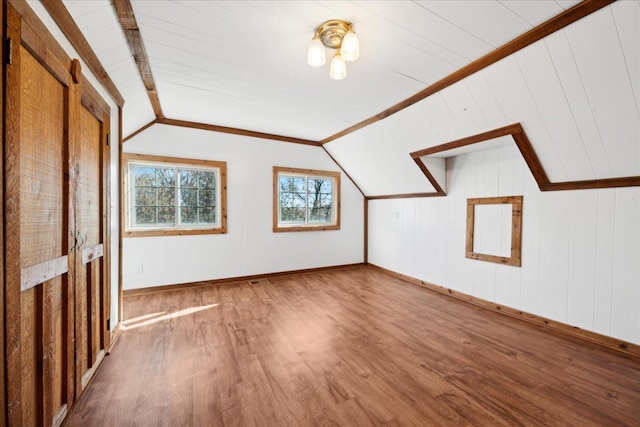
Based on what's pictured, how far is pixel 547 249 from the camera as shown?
109 inches

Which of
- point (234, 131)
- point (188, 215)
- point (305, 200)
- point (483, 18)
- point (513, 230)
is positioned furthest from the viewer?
point (305, 200)

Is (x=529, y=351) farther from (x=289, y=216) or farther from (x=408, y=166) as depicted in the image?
(x=289, y=216)

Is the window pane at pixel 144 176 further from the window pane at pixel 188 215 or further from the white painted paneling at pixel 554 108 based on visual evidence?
the white painted paneling at pixel 554 108

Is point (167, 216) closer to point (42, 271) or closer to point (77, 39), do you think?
point (77, 39)

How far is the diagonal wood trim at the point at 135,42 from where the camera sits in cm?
164

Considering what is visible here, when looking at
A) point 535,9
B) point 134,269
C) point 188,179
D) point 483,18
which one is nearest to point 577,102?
point 535,9

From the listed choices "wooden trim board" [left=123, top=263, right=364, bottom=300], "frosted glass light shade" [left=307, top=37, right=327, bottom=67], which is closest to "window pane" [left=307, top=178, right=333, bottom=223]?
"wooden trim board" [left=123, top=263, right=364, bottom=300]

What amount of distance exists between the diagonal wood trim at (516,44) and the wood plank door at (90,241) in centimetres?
283

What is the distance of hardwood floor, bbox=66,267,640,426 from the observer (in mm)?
1555

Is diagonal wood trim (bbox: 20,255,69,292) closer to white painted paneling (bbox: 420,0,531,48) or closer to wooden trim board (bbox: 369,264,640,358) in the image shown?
white painted paneling (bbox: 420,0,531,48)

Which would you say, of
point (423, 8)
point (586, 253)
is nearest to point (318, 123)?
point (423, 8)

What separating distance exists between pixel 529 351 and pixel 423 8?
9.21 ft

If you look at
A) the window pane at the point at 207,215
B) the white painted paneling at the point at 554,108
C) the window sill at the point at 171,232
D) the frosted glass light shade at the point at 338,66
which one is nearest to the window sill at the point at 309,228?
the window sill at the point at 171,232

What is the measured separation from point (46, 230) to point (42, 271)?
0.20m
